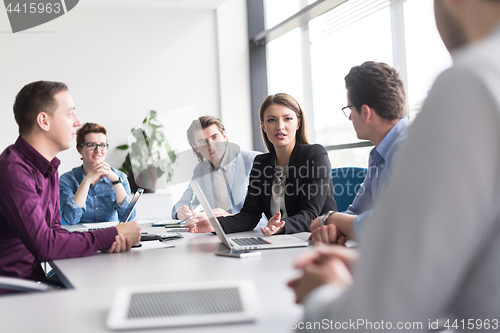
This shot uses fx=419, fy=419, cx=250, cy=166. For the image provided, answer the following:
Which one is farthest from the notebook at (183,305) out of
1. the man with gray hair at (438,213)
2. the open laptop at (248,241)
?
the open laptop at (248,241)

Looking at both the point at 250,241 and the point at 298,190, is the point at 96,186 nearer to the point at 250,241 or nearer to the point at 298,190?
the point at 298,190

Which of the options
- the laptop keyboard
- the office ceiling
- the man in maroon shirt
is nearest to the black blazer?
the laptop keyboard

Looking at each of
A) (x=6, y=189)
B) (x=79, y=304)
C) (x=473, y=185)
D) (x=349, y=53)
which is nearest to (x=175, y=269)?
(x=79, y=304)

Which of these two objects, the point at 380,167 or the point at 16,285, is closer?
the point at 16,285

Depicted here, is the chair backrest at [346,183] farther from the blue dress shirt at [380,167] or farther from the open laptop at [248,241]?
the open laptop at [248,241]

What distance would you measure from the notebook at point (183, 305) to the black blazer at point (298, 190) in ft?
3.72

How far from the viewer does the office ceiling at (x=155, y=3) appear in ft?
17.5

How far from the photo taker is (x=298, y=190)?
7.81 ft

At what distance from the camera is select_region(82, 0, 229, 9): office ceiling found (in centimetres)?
532

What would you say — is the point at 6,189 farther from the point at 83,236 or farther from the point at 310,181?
the point at 310,181

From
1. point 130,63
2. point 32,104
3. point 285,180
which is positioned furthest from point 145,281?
point 130,63

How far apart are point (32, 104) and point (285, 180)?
139 cm

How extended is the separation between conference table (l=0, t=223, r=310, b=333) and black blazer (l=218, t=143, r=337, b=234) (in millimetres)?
348

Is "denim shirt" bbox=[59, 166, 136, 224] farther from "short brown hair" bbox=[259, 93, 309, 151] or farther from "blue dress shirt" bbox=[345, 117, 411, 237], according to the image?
"blue dress shirt" bbox=[345, 117, 411, 237]
